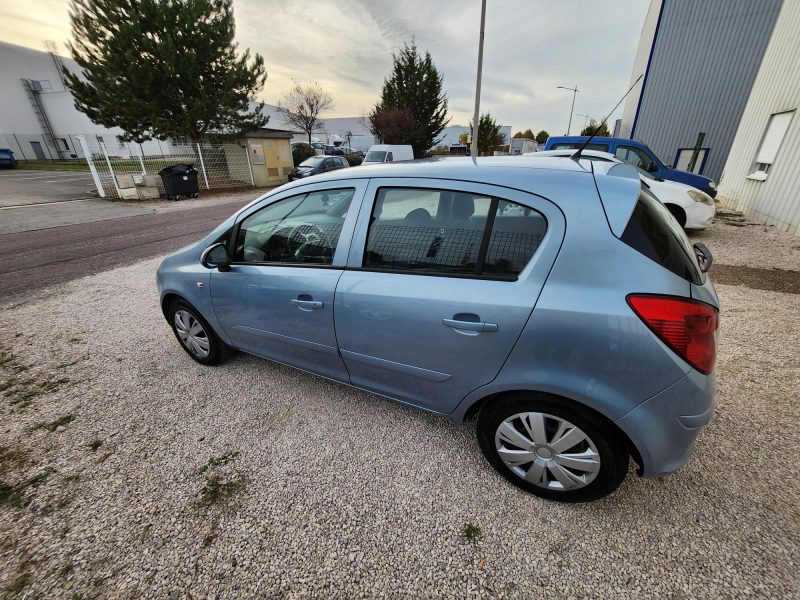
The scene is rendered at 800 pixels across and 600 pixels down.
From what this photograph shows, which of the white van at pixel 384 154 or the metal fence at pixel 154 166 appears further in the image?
A: the white van at pixel 384 154

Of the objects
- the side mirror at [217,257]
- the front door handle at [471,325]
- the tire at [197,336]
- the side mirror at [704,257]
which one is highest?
the side mirror at [704,257]

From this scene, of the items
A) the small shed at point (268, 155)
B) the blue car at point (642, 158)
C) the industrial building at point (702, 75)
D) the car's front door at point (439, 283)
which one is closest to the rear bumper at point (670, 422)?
the car's front door at point (439, 283)

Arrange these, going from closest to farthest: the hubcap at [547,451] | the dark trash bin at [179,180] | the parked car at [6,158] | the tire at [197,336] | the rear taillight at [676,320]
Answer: the rear taillight at [676,320] < the hubcap at [547,451] < the tire at [197,336] < the dark trash bin at [179,180] < the parked car at [6,158]

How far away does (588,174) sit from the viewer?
1564mm

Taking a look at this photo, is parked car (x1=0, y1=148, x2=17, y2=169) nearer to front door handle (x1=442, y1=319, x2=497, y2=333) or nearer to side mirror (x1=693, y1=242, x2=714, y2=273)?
front door handle (x1=442, y1=319, x2=497, y2=333)

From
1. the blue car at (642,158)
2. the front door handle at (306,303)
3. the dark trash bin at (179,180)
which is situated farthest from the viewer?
the dark trash bin at (179,180)

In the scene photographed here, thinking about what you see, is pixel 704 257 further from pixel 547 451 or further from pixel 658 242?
pixel 547 451

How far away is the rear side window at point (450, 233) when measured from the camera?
157cm

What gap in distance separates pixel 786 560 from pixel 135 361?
14.8 ft

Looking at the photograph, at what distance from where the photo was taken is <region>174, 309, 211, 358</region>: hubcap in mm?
2904

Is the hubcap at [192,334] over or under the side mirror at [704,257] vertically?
under

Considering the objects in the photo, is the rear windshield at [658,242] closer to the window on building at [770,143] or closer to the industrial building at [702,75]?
the window on building at [770,143]

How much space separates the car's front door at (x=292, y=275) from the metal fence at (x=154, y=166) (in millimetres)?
14602

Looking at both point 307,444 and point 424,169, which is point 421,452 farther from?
point 424,169
